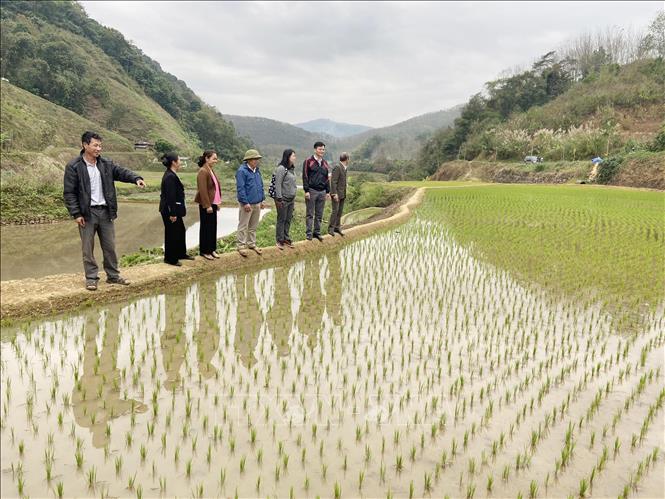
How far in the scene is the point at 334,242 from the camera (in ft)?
29.6

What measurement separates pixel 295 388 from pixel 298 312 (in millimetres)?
1844

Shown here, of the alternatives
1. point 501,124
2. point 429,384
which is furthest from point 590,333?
point 501,124

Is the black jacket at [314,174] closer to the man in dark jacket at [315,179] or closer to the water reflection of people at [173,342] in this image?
the man in dark jacket at [315,179]

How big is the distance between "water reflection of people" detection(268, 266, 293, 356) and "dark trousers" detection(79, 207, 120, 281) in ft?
6.40

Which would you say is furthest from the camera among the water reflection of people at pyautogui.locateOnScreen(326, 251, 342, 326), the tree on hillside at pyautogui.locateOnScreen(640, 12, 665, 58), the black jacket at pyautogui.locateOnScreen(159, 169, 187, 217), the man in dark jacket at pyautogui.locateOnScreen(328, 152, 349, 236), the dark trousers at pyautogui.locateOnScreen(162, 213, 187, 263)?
the tree on hillside at pyautogui.locateOnScreen(640, 12, 665, 58)

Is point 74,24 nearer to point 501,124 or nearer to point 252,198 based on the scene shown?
point 501,124

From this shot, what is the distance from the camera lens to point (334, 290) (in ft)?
19.6

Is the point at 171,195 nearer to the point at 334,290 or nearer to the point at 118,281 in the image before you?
the point at 118,281

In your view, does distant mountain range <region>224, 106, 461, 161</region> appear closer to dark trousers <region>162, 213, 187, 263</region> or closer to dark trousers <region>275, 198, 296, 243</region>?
dark trousers <region>275, 198, 296, 243</region>

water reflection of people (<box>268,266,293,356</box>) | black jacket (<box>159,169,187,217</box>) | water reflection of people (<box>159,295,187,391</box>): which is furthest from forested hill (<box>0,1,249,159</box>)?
water reflection of people (<box>159,295,187,391</box>)

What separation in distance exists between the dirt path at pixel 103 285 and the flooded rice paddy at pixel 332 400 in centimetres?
22

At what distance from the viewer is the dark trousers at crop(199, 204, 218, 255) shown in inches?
243

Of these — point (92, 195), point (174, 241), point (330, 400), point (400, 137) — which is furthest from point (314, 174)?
point (400, 137)

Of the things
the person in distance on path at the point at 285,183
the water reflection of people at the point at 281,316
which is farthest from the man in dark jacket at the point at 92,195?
the person in distance on path at the point at 285,183
